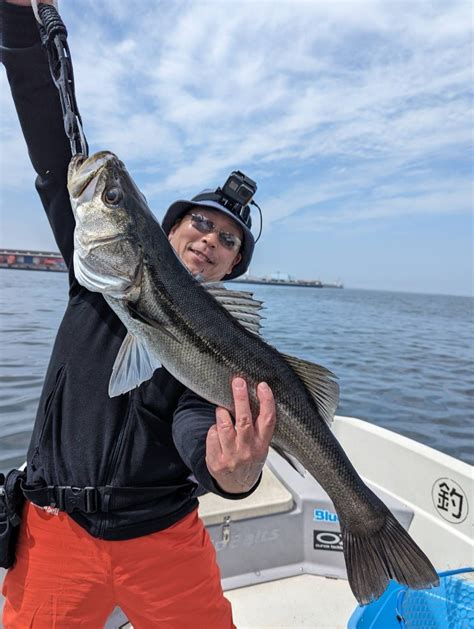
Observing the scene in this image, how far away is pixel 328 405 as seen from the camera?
92.3 inches

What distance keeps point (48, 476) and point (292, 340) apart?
61.3ft

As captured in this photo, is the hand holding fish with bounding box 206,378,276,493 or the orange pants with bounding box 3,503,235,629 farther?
the orange pants with bounding box 3,503,235,629

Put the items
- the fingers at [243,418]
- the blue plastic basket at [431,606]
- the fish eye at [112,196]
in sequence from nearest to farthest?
the fingers at [243,418]
the fish eye at [112,196]
the blue plastic basket at [431,606]

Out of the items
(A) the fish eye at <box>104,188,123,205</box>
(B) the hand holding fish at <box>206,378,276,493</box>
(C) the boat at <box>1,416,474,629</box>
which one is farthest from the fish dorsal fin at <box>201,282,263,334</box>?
(C) the boat at <box>1,416,474,629</box>

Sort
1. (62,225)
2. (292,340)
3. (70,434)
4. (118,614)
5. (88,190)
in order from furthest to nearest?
(292,340), (118,614), (62,225), (70,434), (88,190)

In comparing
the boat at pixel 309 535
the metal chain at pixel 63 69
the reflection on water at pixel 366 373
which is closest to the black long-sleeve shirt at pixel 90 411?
the metal chain at pixel 63 69

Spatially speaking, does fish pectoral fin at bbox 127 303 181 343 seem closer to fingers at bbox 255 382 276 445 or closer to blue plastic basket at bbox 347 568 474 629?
fingers at bbox 255 382 276 445

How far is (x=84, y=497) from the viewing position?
7.61 ft

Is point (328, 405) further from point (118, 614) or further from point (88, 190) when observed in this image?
point (118, 614)

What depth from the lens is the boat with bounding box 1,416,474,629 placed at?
4223mm

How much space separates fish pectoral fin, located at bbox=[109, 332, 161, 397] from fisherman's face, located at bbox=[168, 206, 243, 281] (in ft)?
2.97

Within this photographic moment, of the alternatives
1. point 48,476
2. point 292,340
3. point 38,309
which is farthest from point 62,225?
point 38,309

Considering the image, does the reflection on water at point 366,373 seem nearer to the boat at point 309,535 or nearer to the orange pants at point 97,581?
the orange pants at point 97,581

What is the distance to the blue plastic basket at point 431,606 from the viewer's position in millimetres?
3016
